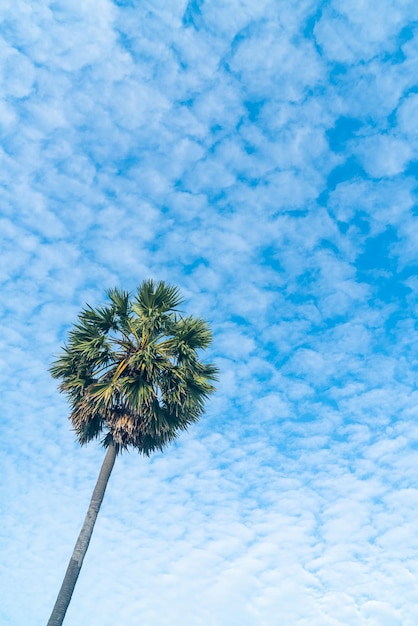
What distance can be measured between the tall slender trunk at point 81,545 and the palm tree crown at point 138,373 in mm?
696

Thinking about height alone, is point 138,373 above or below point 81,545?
above

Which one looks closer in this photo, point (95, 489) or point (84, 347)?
point (95, 489)

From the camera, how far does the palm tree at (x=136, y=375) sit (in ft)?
47.0

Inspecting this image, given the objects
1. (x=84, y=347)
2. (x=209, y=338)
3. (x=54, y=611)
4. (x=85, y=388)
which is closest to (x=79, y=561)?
(x=54, y=611)

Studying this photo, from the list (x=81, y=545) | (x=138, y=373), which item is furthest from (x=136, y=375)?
(x=81, y=545)

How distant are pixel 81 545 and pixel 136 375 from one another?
4.81m

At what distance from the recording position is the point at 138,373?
1497cm

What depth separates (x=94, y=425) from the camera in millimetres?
15023

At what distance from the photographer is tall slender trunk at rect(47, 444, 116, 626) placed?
11.4m

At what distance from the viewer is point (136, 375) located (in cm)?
1472

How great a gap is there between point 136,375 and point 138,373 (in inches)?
10.0

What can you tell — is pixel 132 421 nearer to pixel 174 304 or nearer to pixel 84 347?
pixel 84 347

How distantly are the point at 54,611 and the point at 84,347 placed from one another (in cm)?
710

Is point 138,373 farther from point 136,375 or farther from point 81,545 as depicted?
point 81,545
